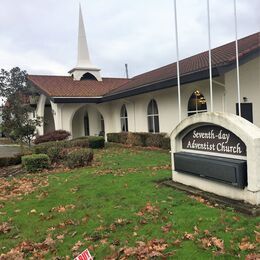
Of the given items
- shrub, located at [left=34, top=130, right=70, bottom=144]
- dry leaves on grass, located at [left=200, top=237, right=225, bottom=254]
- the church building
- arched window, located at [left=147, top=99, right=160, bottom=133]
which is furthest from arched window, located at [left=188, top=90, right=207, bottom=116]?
dry leaves on grass, located at [left=200, top=237, right=225, bottom=254]

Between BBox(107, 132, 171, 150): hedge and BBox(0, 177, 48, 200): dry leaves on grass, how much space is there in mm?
8469

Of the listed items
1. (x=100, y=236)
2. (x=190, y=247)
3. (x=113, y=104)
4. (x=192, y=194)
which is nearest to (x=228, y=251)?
(x=190, y=247)

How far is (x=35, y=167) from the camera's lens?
12.1 m

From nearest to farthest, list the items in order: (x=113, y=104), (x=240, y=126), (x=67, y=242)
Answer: (x=67, y=242)
(x=240, y=126)
(x=113, y=104)

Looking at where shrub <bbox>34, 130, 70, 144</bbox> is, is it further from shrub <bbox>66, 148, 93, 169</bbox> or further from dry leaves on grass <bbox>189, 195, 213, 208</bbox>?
dry leaves on grass <bbox>189, 195, 213, 208</bbox>

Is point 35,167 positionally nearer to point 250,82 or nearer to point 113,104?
→ point 250,82

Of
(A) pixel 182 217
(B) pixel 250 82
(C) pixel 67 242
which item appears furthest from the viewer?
(B) pixel 250 82

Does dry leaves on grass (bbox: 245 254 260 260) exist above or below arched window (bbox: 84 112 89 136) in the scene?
below

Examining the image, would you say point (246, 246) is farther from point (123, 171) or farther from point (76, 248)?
point (123, 171)

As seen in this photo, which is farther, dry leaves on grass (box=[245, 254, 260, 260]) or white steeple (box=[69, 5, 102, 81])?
white steeple (box=[69, 5, 102, 81])

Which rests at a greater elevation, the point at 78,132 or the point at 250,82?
the point at 250,82

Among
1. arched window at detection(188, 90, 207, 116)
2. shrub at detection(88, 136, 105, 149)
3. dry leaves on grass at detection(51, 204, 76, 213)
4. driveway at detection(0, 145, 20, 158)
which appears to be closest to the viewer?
dry leaves on grass at detection(51, 204, 76, 213)

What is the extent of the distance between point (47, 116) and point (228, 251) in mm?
31241

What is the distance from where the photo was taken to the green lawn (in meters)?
4.36
